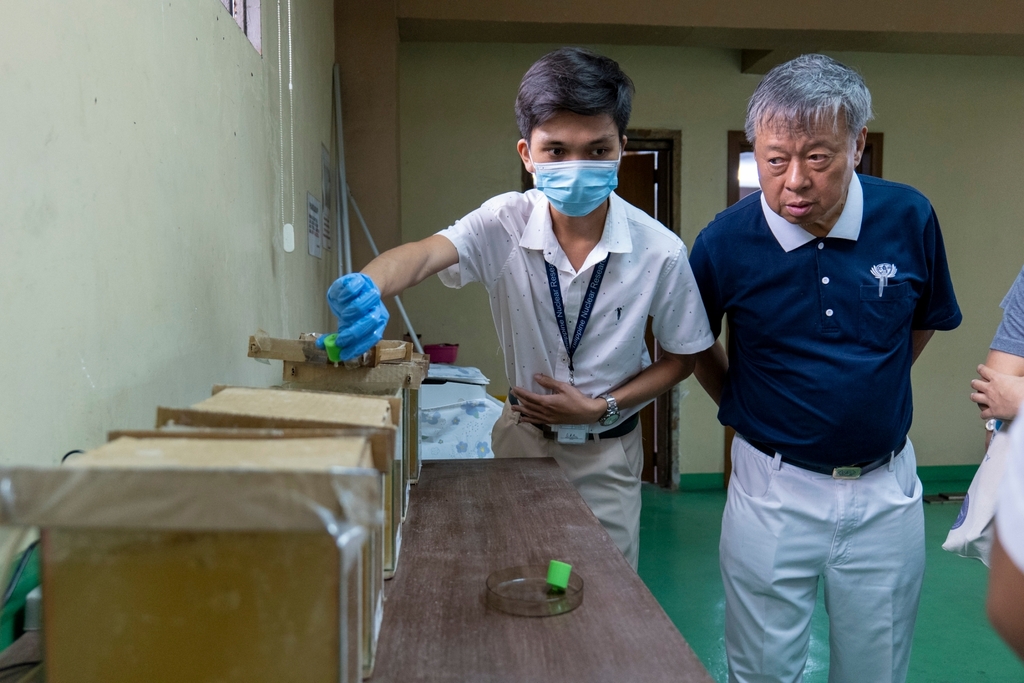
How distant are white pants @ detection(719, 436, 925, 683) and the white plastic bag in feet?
0.24

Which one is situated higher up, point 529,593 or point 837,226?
point 837,226

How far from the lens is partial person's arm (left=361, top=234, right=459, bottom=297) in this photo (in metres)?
1.24

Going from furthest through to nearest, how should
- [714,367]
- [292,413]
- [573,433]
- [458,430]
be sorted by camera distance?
1. [458,430]
2. [714,367]
3. [573,433]
4. [292,413]

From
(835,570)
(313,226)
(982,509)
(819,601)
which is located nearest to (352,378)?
(835,570)

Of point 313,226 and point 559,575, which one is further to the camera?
point 313,226

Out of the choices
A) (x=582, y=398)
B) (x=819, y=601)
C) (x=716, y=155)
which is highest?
(x=716, y=155)

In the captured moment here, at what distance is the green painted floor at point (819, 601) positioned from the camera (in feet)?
7.49

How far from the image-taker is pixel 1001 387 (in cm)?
135

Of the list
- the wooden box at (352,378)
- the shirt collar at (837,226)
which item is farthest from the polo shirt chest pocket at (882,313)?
the wooden box at (352,378)

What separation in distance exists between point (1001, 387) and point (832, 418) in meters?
0.32

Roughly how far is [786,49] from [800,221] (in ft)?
9.33

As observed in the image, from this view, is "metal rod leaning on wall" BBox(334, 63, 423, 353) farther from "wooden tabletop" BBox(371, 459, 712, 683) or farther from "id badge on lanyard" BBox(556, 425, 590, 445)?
"wooden tabletop" BBox(371, 459, 712, 683)

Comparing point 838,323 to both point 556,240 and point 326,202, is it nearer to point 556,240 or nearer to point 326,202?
point 556,240

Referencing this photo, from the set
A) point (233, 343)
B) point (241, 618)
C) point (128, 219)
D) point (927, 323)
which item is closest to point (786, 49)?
point (927, 323)
